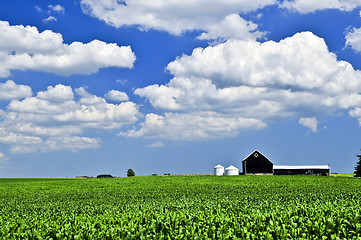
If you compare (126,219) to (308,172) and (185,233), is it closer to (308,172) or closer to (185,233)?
(185,233)

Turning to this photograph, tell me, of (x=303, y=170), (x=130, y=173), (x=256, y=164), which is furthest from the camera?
(x=130, y=173)

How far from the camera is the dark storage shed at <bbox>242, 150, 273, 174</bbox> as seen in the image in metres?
98.5

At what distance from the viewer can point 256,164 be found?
Answer: 9888cm

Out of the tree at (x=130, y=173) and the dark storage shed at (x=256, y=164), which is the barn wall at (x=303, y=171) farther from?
the tree at (x=130, y=173)

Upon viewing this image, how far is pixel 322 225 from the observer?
1229cm

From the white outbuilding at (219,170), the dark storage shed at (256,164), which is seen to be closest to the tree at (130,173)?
the white outbuilding at (219,170)

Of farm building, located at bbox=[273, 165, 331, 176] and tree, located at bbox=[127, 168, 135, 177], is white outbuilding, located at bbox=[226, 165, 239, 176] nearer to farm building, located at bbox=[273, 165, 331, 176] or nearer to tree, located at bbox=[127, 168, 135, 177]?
farm building, located at bbox=[273, 165, 331, 176]

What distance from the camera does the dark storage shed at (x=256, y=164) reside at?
9847 cm

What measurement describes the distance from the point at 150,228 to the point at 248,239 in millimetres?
3452

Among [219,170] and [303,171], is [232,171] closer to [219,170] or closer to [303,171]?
[219,170]

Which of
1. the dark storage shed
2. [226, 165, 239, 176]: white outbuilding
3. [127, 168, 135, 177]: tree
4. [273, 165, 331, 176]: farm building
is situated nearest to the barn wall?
[273, 165, 331, 176]: farm building

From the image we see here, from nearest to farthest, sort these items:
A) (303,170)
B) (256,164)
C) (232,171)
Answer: (232,171) < (256,164) < (303,170)

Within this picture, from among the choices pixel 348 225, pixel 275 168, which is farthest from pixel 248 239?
pixel 275 168

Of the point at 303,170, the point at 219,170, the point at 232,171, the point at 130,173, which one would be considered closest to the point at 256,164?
the point at 232,171
